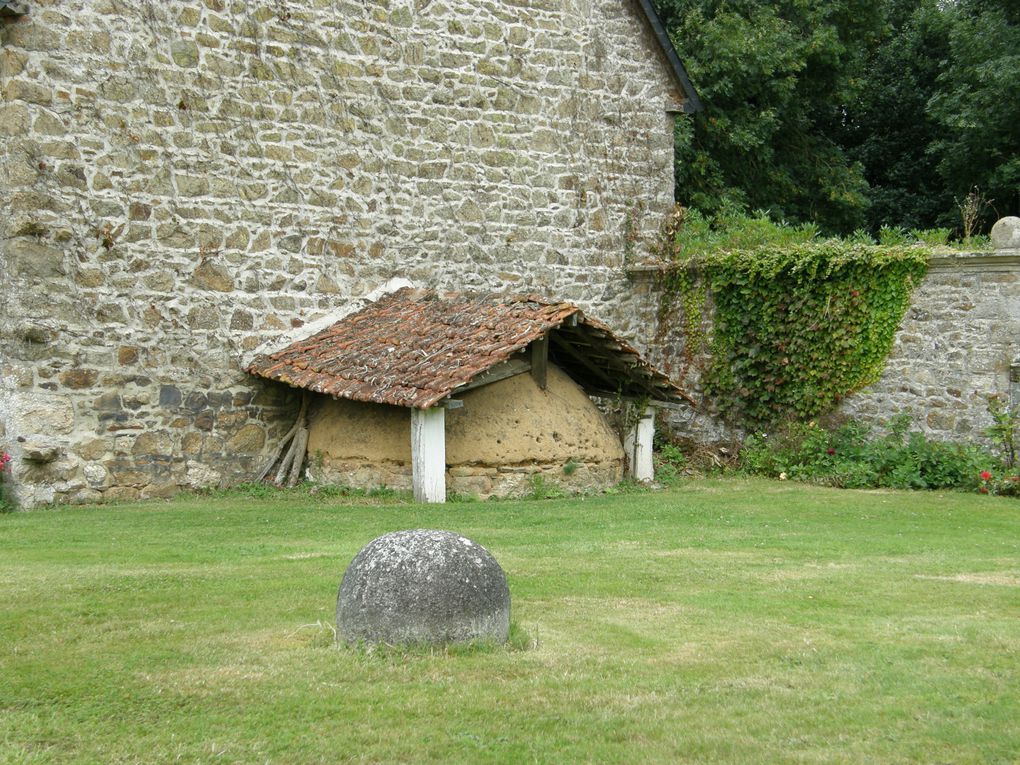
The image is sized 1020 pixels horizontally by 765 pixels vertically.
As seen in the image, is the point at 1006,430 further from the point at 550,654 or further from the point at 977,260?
the point at 550,654

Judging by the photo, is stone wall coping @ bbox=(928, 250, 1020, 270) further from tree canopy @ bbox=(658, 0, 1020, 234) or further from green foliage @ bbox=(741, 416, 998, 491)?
tree canopy @ bbox=(658, 0, 1020, 234)

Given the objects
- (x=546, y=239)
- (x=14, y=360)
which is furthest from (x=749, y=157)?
(x=14, y=360)

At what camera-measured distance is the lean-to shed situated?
1298 cm

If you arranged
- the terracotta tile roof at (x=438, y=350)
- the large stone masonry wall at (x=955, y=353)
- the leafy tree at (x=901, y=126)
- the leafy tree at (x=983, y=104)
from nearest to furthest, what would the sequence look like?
the terracotta tile roof at (x=438, y=350), the large stone masonry wall at (x=955, y=353), the leafy tree at (x=983, y=104), the leafy tree at (x=901, y=126)

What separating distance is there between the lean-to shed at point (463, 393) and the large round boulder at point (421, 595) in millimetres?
5585

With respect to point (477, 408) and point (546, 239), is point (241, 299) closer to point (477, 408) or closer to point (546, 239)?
point (477, 408)

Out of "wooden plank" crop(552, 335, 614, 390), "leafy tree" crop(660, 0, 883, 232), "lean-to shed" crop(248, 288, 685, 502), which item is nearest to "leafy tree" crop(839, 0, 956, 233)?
"leafy tree" crop(660, 0, 883, 232)

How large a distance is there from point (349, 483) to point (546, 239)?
16.0 feet

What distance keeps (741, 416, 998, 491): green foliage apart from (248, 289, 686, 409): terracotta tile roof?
205 cm

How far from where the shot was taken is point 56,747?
17.6 feet

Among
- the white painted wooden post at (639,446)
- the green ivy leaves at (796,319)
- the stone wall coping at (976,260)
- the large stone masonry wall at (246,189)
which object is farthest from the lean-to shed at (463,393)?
the stone wall coping at (976,260)

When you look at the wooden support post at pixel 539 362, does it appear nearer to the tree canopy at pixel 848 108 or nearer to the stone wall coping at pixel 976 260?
the stone wall coping at pixel 976 260

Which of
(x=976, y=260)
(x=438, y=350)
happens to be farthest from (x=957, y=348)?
(x=438, y=350)

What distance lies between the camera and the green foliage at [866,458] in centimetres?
1470
